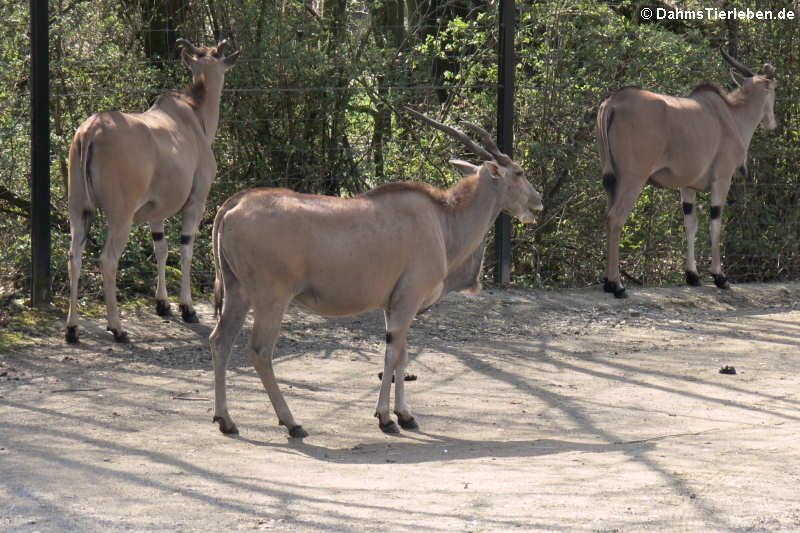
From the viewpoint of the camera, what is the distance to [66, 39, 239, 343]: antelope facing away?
304 inches

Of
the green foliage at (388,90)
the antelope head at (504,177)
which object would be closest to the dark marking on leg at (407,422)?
the antelope head at (504,177)

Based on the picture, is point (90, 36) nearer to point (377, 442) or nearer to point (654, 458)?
point (377, 442)

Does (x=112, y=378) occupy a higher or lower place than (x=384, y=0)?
lower

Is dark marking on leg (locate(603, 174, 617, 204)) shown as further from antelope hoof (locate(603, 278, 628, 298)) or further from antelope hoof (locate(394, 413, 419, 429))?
antelope hoof (locate(394, 413, 419, 429))

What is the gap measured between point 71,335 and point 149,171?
4.18 ft

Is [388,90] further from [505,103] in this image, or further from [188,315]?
[188,315]

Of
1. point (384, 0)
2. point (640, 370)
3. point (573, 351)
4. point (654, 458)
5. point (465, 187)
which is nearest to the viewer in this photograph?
point (654, 458)

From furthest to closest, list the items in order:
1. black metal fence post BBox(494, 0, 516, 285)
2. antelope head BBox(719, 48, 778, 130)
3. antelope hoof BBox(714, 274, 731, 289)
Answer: antelope head BBox(719, 48, 778, 130) → antelope hoof BBox(714, 274, 731, 289) → black metal fence post BBox(494, 0, 516, 285)

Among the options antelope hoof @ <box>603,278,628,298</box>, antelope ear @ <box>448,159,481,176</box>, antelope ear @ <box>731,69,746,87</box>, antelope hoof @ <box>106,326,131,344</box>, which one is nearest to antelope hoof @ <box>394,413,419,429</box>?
antelope ear @ <box>448,159,481,176</box>

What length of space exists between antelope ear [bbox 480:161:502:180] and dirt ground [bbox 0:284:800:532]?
4.43 feet

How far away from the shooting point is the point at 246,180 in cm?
1054

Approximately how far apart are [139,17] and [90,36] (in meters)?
0.58

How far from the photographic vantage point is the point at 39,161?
27.7 feet

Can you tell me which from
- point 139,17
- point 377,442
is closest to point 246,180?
point 139,17
